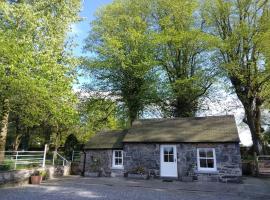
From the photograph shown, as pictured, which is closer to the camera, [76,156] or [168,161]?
[168,161]

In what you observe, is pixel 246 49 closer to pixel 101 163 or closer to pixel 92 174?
pixel 101 163

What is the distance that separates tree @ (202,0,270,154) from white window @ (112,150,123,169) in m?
12.7

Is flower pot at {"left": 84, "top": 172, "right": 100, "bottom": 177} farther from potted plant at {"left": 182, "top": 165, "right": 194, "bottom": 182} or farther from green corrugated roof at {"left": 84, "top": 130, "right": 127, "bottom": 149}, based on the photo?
potted plant at {"left": 182, "top": 165, "right": 194, "bottom": 182}

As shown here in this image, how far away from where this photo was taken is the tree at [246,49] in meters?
24.4

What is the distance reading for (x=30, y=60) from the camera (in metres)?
13.9

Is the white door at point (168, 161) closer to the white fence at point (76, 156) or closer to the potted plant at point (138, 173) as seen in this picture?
the potted plant at point (138, 173)

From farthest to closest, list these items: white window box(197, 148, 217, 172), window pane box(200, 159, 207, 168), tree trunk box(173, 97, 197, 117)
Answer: tree trunk box(173, 97, 197, 117)
window pane box(200, 159, 207, 168)
white window box(197, 148, 217, 172)

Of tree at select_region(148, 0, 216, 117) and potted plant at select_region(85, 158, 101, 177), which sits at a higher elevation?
tree at select_region(148, 0, 216, 117)

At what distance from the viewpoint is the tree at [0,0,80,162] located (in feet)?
44.4

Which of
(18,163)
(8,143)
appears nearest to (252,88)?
(18,163)

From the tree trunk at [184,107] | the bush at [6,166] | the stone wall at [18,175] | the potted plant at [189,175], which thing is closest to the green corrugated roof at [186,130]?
the potted plant at [189,175]

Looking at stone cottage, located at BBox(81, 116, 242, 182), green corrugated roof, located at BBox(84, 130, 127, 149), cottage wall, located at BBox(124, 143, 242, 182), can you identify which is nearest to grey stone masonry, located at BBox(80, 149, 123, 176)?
stone cottage, located at BBox(81, 116, 242, 182)

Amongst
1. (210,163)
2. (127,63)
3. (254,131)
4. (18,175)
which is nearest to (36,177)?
(18,175)

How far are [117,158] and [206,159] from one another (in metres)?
6.97
